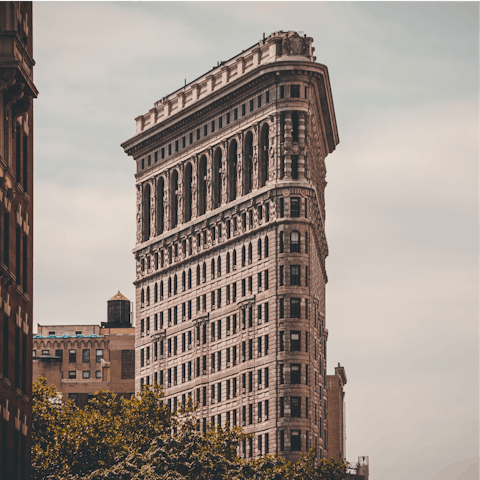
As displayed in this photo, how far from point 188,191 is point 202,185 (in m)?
4.02

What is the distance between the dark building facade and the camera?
167 meters

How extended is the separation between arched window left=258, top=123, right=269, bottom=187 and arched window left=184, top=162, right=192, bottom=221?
17.9m

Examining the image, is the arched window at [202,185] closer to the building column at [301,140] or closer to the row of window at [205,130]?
the row of window at [205,130]

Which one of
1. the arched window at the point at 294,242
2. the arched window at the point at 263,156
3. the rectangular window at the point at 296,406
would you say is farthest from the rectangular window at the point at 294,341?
the arched window at the point at 263,156

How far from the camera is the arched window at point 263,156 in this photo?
175m

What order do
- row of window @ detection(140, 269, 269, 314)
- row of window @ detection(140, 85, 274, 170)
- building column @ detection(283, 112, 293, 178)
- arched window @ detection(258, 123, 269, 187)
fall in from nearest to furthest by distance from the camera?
1. row of window @ detection(140, 269, 269, 314)
2. building column @ detection(283, 112, 293, 178)
3. arched window @ detection(258, 123, 269, 187)
4. row of window @ detection(140, 85, 274, 170)

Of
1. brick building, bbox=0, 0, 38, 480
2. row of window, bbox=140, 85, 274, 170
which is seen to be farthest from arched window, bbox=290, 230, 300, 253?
brick building, bbox=0, 0, 38, 480

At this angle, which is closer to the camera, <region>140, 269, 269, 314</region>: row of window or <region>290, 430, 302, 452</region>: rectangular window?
<region>290, 430, 302, 452</region>: rectangular window

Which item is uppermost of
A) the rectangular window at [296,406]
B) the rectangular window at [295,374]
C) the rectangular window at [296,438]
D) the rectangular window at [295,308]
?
the rectangular window at [295,308]

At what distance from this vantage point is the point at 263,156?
6909 inches

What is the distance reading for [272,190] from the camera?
17138 centimetres

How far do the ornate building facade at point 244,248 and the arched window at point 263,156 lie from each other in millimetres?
166

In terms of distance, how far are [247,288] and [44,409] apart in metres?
69.8

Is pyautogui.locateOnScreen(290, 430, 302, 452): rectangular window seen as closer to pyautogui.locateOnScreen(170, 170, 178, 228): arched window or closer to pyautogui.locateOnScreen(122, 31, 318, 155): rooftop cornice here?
pyautogui.locateOnScreen(170, 170, 178, 228): arched window
